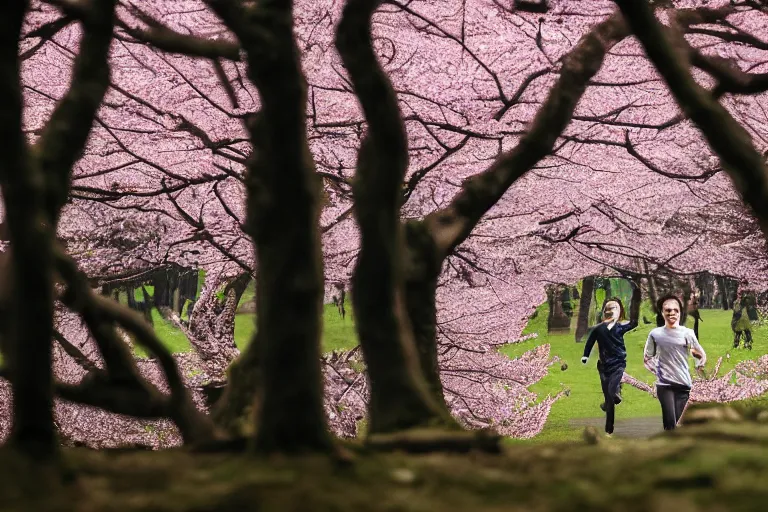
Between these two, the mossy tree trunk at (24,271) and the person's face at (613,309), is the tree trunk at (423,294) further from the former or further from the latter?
the person's face at (613,309)

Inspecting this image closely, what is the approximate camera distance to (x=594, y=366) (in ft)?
128

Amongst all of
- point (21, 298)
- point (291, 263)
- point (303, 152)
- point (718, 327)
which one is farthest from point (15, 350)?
point (718, 327)

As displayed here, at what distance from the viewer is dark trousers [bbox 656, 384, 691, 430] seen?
9.02 m

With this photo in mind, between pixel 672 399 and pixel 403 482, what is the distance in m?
6.69

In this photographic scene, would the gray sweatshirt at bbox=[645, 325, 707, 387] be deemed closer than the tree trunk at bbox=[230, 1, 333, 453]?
No

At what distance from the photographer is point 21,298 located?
299 centimetres

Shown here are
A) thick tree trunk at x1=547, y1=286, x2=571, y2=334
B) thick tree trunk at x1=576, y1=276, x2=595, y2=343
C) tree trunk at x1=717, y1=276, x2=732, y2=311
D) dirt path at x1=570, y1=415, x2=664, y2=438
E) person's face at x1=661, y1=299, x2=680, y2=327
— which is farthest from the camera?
tree trunk at x1=717, y1=276, x2=732, y2=311

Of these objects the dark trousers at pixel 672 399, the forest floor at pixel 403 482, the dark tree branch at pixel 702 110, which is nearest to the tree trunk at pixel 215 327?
the dark trousers at pixel 672 399

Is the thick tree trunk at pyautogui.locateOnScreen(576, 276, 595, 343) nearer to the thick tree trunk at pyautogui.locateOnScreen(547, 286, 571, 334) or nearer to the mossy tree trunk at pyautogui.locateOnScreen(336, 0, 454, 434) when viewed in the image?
the thick tree trunk at pyautogui.locateOnScreen(547, 286, 571, 334)

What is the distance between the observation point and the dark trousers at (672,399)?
29.6 ft

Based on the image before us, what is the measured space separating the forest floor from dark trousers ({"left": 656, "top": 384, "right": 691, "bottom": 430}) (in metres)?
5.50

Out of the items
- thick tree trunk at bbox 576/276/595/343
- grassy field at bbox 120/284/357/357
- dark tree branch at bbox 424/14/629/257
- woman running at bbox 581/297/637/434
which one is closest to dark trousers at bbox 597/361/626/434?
woman running at bbox 581/297/637/434

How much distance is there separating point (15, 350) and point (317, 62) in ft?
25.5

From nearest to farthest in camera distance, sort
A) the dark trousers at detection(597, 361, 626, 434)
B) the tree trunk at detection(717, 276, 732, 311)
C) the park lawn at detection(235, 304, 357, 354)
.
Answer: the dark trousers at detection(597, 361, 626, 434) < the park lawn at detection(235, 304, 357, 354) < the tree trunk at detection(717, 276, 732, 311)
